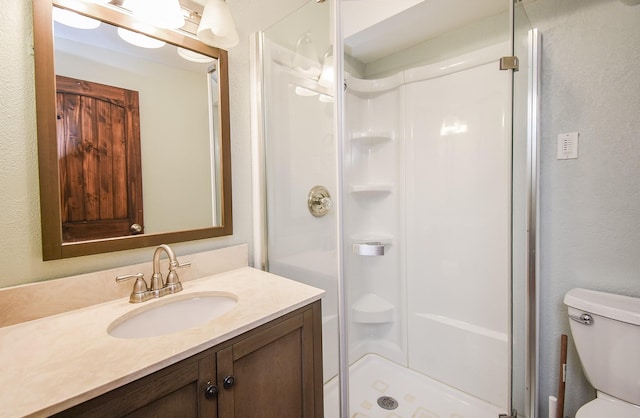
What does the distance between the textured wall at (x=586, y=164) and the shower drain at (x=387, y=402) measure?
0.74m

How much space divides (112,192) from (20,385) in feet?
2.12

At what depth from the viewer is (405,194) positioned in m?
2.02

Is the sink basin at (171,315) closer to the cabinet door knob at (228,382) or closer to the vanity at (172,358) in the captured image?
the vanity at (172,358)

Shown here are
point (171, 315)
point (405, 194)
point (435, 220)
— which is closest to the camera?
point (171, 315)

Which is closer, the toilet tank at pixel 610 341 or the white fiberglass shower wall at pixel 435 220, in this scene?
the toilet tank at pixel 610 341

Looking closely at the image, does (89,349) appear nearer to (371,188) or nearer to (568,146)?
(371,188)

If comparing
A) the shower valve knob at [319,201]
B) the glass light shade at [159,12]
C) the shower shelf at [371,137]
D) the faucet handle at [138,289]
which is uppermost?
the glass light shade at [159,12]

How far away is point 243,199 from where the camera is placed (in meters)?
1.45

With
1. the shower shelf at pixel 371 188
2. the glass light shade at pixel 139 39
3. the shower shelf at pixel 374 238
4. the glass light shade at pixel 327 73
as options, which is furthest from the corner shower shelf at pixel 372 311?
the glass light shade at pixel 139 39

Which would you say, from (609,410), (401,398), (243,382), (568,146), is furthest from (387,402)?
(568,146)

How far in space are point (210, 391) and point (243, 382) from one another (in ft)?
0.37

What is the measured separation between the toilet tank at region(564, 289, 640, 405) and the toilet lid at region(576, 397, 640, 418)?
3cm

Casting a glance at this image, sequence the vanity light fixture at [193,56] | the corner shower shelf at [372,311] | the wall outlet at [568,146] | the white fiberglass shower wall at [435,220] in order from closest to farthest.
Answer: the vanity light fixture at [193,56]
the wall outlet at [568,146]
the white fiberglass shower wall at [435,220]
the corner shower shelf at [372,311]

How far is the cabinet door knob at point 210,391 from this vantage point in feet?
2.43
